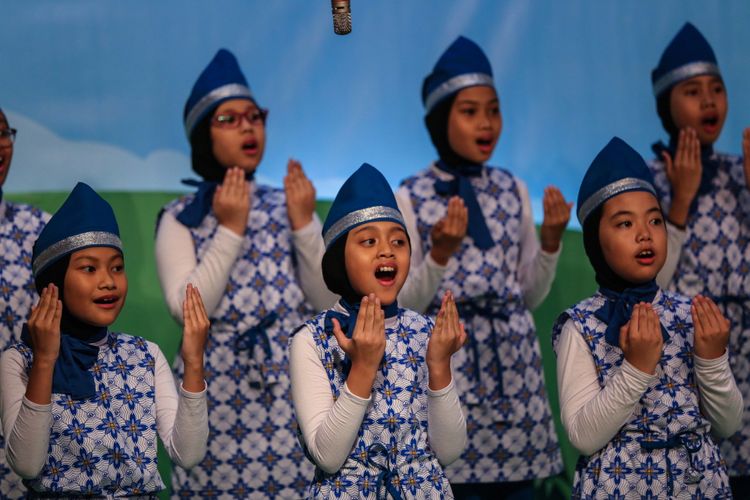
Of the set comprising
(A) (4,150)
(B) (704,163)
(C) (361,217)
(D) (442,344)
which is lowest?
(D) (442,344)

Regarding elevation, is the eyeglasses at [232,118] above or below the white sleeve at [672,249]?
above

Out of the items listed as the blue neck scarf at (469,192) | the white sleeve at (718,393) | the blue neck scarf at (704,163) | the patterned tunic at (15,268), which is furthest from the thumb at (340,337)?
the blue neck scarf at (704,163)

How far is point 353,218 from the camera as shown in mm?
3299

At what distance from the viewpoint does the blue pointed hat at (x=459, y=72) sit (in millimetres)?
4402

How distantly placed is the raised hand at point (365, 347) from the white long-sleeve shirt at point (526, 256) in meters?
1.06

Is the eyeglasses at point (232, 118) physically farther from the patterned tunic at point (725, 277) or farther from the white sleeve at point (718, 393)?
the white sleeve at point (718, 393)

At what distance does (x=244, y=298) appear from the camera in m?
4.18

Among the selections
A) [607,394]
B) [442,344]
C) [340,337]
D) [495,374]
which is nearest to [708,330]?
[607,394]

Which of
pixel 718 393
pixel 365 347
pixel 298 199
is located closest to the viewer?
pixel 365 347

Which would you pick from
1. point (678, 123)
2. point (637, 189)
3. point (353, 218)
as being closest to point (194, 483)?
point (353, 218)

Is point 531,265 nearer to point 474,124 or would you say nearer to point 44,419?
point 474,124

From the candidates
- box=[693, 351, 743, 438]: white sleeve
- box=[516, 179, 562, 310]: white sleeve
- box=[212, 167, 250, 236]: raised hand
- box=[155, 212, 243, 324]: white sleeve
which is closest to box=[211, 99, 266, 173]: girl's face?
box=[212, 167, 250, 236]: raised hand

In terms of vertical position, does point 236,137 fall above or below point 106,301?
above

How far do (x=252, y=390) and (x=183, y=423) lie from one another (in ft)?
3.02
